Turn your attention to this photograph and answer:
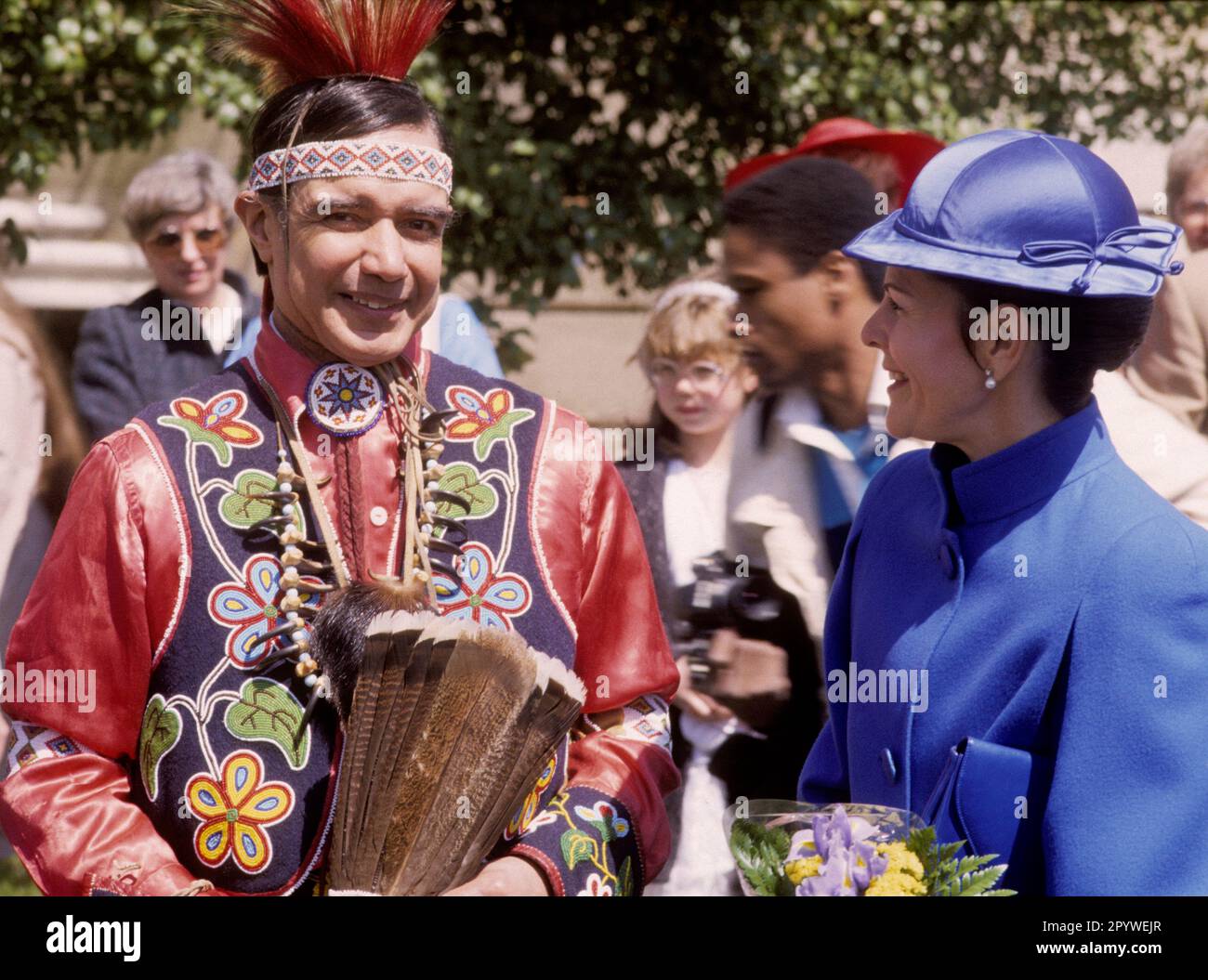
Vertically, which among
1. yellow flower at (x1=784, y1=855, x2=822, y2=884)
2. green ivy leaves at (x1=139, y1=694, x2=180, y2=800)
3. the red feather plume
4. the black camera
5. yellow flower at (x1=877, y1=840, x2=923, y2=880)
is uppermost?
the red feather plume

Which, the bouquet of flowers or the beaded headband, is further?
the beaded headband

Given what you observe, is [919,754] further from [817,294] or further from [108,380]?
[108,380]

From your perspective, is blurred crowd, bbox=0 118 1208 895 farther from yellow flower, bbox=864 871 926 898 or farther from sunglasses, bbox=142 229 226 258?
yellow flower, bbox=864 871 926 898

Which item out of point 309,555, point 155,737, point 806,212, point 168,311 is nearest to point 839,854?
point 309,555

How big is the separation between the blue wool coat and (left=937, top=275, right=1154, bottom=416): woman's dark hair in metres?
0.05

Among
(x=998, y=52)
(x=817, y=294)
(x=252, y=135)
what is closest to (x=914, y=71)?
(x=998, y=52)

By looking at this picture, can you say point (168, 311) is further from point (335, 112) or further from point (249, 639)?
point (249, 639)

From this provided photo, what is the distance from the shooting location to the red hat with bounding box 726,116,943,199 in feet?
14.2

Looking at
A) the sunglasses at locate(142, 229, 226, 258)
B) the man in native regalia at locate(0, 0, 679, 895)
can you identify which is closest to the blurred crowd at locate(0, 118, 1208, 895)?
the sunglasses at locate(142, 229, 226, 258)

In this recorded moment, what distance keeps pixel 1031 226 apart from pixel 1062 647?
0.58 meters

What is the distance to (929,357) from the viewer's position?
2.38 metres

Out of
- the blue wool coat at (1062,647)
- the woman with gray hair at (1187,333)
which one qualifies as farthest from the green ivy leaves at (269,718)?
the woman with gray hair at (1187,333)

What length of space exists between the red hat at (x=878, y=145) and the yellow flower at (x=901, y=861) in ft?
8.09
